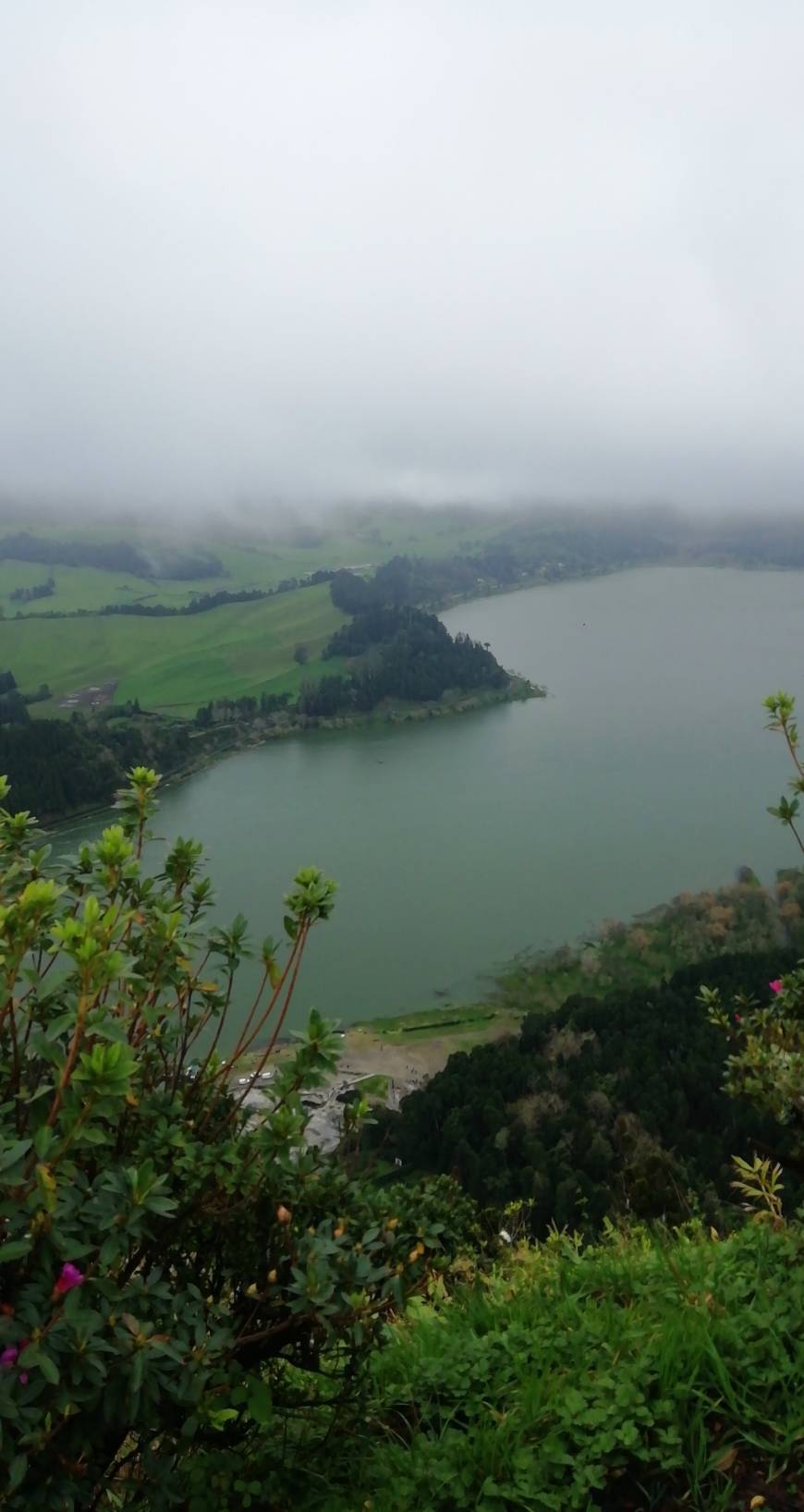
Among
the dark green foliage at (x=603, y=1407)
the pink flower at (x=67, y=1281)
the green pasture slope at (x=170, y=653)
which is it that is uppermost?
the green pasture slope at (x=170, y=653)

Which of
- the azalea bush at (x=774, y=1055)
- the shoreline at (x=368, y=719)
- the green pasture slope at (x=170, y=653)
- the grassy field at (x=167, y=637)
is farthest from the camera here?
the grassy field at (x=167, y=637)

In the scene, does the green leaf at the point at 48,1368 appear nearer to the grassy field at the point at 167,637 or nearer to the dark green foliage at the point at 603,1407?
the dark green foliage at the point at 603,1407

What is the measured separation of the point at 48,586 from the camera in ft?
336

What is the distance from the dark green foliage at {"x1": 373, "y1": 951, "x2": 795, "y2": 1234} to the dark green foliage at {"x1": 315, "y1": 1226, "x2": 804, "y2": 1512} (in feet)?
32.4

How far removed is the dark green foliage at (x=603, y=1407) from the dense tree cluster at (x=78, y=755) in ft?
118

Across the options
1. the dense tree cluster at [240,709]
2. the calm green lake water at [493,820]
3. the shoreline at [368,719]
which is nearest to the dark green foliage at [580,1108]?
the calm green lake water at [493,820]

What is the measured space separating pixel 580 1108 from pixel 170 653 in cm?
6184

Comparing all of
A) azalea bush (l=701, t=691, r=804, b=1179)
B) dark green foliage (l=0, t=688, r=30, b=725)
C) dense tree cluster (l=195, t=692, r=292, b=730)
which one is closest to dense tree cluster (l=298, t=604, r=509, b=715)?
dense tree cluster (l=195, t=692, r=292, b=730)

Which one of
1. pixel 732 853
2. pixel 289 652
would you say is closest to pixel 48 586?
pixel 289 652

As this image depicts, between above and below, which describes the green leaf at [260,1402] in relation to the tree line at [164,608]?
below

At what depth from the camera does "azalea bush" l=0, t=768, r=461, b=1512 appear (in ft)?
3.99

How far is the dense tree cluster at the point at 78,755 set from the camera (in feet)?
134

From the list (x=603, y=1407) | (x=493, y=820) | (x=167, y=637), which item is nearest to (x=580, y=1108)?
(x=603, y=1407)

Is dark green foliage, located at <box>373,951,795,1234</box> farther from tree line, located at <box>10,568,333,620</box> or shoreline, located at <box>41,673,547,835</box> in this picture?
tree line, located at <box>10,568,333,620</box>
